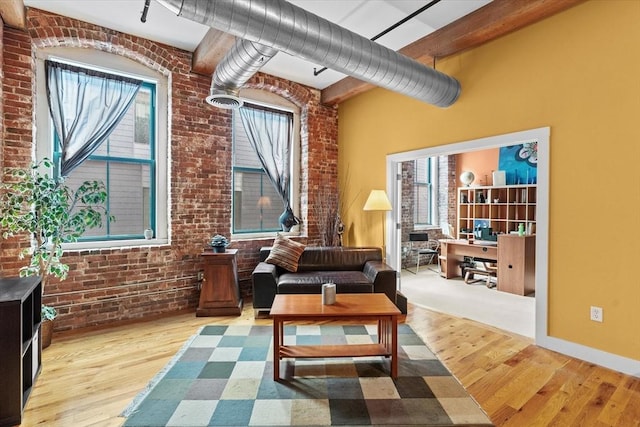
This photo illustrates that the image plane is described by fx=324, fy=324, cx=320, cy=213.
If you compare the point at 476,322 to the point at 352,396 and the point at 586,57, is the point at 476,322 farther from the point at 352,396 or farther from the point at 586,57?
the point at 586,57

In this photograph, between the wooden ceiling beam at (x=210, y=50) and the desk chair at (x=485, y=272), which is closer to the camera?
the wooden ceiling beam at (x=210, y=50)

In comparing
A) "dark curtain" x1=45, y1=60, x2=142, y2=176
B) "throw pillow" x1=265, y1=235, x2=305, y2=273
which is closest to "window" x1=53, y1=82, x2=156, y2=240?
"dark curtain" x1=45, y1=60, x2=142, y2=176

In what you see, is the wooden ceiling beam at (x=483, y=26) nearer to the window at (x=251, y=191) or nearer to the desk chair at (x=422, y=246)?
the window at (x=251, y=191)

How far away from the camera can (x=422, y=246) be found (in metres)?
7.80

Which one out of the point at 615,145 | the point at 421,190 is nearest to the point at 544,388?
the point at 615,145

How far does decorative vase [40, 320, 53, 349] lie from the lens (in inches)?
125

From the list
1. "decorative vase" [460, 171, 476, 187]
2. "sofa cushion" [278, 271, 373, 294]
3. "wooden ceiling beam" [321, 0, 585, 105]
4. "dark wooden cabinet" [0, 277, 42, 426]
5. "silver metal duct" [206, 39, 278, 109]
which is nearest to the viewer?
"dark wooden cabinet" [0, 277, 42, 426]

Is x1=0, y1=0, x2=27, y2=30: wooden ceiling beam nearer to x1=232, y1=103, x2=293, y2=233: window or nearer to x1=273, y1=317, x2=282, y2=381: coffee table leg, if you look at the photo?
x1=232, y1=103, x2=293, y2=233: window

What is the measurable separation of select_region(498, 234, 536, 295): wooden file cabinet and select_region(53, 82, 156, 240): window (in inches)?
219

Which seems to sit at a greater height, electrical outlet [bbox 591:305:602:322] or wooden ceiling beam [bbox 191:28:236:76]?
wooden ceiling beam [bbox 191:28:236:76]

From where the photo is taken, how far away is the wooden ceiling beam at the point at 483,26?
9.90ft

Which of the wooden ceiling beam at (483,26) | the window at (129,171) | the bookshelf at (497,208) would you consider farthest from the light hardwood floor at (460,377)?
the bookshelf at (497,208)

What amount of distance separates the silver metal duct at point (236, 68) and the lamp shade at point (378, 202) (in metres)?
2.31

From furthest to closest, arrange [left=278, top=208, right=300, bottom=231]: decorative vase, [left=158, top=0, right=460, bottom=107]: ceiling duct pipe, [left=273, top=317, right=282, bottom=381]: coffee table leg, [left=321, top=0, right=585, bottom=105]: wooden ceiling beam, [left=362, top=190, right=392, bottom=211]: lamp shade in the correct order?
[left=278, top=208, right=300, bottom=231]: decorative vase < [left=362, top=190, right=392, bottom=211]: lamp shade < [left=321, top=0, right=585, bottom=105]: wooden ceiling beam < [left=273, top=317, right=282, bottom=381]: coffee table leg < [left=158, top=0, right=460, bottom=107]: ceiling duct pipe
